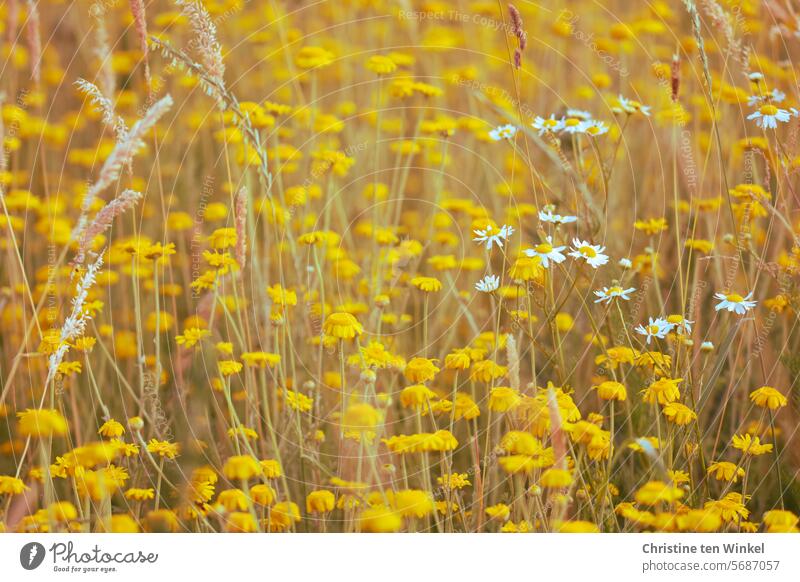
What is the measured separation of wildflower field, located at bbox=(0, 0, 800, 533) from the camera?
0.92m

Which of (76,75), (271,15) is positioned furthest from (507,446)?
(76,75)

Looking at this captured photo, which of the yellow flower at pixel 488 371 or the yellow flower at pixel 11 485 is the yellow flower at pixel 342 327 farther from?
the yellow flower at pixel 11 485

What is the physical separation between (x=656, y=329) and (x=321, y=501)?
1.50ft

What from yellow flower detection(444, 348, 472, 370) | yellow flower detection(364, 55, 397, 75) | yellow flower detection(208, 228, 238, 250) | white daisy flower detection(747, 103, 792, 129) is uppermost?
yellow flower detection(364, 55, 397, 75)

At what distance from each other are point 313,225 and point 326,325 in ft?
0.94

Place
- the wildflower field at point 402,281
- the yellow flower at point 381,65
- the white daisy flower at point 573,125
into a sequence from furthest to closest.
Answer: the yellow flower at point 381,65, the white daisy flower at point 573,125, the wildflower field at point 402,281

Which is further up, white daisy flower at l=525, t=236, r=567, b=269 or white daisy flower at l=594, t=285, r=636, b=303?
white daisy flower at l=525, t=236, r=567, b=269

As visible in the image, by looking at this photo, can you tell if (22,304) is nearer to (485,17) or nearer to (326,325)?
(326,325)

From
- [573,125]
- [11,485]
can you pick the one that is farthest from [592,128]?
[11,485]

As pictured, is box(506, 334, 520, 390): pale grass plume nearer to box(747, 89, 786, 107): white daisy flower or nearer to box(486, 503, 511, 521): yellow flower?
box(486, 503, 511, 521): yellow flower

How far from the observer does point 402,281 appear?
118 centimetres

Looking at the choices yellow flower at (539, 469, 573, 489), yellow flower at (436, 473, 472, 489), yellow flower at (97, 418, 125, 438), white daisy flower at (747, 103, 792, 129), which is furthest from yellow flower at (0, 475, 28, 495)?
white daisy flower at (747, 103, 792, 129)
